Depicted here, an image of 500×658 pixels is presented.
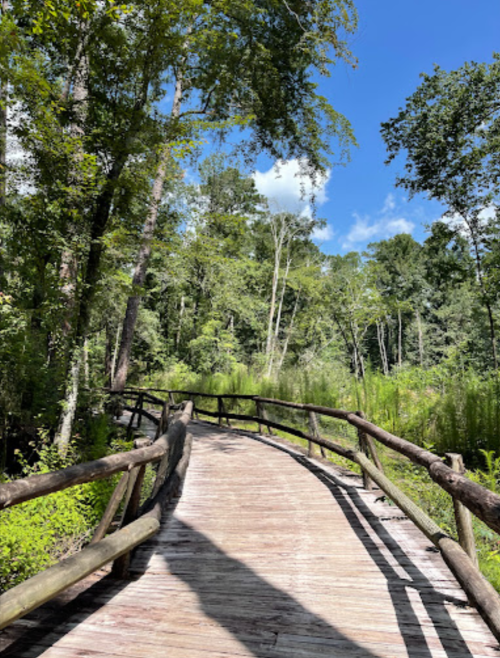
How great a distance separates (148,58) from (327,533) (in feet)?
30.7

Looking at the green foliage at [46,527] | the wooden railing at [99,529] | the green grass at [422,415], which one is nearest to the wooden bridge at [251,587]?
the wooden railing at [99,529]

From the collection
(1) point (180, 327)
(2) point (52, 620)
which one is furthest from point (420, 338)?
(2) point (52, 620)

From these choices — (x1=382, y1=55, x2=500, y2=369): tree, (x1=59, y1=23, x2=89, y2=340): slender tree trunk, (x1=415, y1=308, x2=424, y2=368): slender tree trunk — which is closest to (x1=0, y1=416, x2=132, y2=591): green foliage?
(x1=59, y1=23, x2=89, y2=340): slender tree trunk

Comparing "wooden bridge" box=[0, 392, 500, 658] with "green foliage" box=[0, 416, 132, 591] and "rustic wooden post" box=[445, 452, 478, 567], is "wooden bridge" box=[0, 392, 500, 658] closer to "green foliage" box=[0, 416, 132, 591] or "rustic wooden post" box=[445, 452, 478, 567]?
"rustic wooden post" box=[445, 452, 478, 567]

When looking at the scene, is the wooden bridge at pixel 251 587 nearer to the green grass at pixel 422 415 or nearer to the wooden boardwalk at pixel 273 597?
the wooden boardwalk at pixel 273 597

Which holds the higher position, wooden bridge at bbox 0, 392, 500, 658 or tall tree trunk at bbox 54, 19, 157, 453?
tall tree trunk at bbox 54, 19, 157, 453

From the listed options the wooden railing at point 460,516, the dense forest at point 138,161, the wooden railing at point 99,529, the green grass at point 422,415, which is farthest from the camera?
the dense forest at point 138,161

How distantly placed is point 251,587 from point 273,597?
8.1 inches

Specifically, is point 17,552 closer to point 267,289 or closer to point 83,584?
point 83,584

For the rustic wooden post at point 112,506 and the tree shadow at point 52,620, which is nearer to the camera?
the tree shadow at point 52,620

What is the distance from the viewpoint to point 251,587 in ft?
8.84

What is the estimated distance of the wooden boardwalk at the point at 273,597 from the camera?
198 cm

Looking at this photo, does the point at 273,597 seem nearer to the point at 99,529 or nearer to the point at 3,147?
the point at 99,529

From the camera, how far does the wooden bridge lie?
1.93 meters
